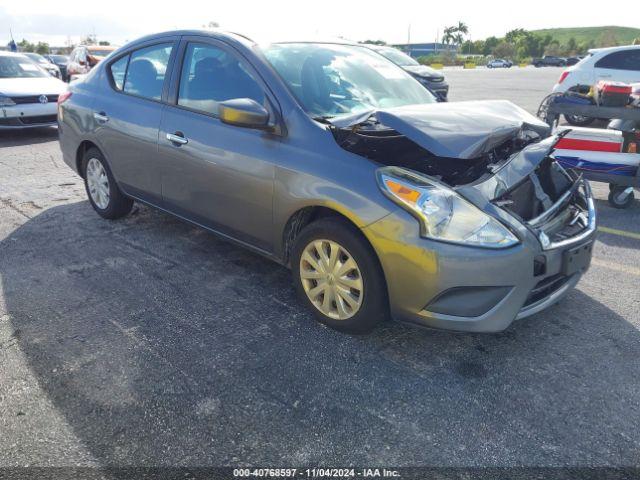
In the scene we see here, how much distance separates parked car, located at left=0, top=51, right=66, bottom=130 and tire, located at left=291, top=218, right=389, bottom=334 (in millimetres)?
8050

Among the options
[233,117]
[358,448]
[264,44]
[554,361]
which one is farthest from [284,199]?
[554,361]

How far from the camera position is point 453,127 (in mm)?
2812

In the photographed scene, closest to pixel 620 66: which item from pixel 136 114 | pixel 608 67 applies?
pixel 608 67

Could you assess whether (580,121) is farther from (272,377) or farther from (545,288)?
(272,377)

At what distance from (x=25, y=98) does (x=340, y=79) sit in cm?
782

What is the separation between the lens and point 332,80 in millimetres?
3492

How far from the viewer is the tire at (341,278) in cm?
272

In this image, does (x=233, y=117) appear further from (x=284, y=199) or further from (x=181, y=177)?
(x=181, y=177)

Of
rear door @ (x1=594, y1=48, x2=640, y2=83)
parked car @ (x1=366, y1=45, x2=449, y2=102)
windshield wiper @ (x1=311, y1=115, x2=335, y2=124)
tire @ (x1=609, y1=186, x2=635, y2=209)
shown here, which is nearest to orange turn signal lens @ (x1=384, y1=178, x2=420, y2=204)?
windshield wiper @ (x1=311, y1=115, x2=335, y2=124)

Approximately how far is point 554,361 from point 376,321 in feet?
3.16

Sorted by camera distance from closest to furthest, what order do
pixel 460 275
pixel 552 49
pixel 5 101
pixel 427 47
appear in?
pixel 460 275 < pixel 5 101 < pixel 552 49 < pixel 427 47

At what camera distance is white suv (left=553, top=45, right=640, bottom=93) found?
1112 centimetres

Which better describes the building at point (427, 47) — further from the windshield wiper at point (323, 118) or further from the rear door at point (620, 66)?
the windshield wiper at point (323, 118)

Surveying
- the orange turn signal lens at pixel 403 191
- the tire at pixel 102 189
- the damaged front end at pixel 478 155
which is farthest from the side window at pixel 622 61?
the orange turn signal lens at pixel 403 191
